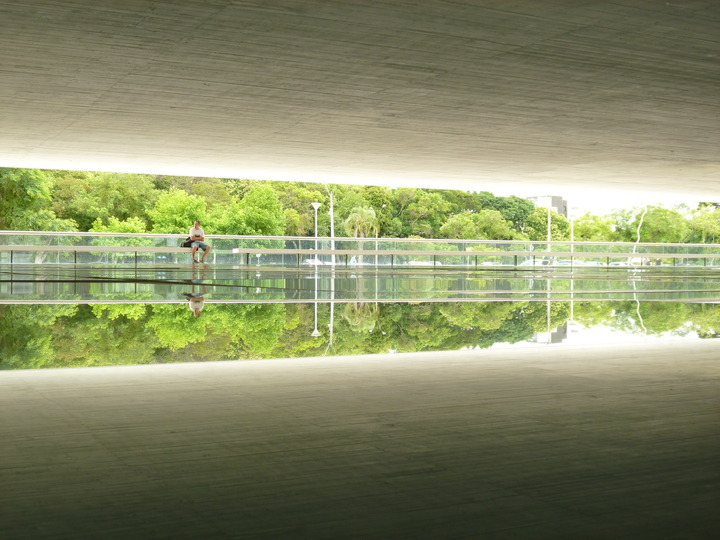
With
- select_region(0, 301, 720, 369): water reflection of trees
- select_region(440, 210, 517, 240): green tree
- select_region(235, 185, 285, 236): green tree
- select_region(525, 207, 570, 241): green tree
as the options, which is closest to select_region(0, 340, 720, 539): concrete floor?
select_region(0, 301, 720, 369): water reflection of trees

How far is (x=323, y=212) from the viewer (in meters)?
65.2

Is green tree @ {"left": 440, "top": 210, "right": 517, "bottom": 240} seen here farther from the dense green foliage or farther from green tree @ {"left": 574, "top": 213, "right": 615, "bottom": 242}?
green tree @ {"left": 574, "top": 213, "right": 615, "bottom": 242}

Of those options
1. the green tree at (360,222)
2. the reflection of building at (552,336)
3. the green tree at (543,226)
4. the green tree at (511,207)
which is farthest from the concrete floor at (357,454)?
the green tree at (543,226)

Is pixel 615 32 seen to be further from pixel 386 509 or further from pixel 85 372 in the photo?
pixel 386 509

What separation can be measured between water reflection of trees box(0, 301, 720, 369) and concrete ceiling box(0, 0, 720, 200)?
272cm

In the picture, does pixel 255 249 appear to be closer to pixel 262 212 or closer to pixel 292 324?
pixel 292 324

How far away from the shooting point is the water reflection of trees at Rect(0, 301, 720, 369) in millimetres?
5182

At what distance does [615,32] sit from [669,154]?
33.4ft

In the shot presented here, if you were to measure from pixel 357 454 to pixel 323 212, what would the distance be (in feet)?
207

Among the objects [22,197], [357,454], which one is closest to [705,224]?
[22,197]

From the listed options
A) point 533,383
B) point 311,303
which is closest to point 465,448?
point 533,383

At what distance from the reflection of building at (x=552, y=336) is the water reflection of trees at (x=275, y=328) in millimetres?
104

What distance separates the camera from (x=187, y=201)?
5312 centimetres

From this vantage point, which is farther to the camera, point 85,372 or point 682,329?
point 682,329
